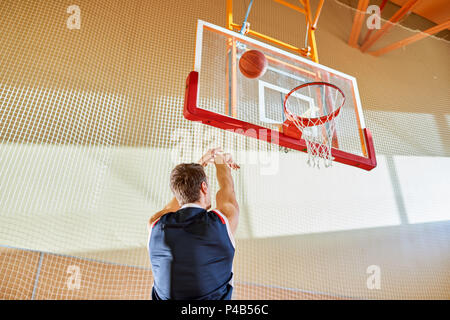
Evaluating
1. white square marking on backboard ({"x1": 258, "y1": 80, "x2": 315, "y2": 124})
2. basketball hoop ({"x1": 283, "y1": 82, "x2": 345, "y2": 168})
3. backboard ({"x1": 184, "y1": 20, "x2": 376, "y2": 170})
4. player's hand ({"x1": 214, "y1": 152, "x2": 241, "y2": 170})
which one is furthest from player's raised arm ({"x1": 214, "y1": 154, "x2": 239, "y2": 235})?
basketball hoop ({"x1": 283, "y1": 82, "x2": 345, "y2": 168})

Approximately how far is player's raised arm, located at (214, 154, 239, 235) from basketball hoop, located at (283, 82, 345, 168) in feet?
3.32

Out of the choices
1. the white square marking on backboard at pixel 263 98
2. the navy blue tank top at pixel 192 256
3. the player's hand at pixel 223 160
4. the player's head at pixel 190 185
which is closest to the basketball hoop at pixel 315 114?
the white square marking on backboard at pixel 263 98

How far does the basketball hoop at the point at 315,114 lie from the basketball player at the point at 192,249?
1.48 meters

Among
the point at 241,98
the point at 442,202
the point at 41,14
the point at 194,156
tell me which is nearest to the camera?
the point at 241,98

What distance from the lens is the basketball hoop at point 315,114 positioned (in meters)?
2.79

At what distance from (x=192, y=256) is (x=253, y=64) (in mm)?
1878

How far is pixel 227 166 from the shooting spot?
77.9 inches

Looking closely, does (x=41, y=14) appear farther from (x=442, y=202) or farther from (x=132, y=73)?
(x=442, y=202)

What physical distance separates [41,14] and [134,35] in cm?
123

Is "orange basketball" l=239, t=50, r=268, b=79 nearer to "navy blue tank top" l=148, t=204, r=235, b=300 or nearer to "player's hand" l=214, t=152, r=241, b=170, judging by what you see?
"player's hand" l=214, t=152, r=241, b=170

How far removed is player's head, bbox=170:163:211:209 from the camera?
5.14 ft

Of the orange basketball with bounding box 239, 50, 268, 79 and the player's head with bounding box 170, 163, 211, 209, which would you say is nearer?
the player's head with bounding box 170, 163, 211, 209

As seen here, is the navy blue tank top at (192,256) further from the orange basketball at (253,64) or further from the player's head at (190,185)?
the orange basketball at (253,64)
